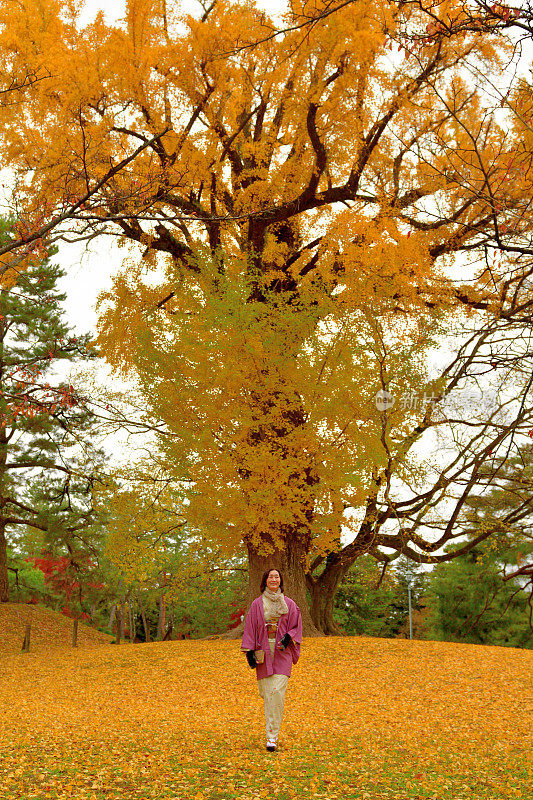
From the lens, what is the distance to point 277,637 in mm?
5730

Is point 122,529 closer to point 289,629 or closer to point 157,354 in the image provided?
point 157,354

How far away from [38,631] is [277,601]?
15.0 metres

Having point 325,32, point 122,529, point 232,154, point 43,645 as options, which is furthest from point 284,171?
point 43,645

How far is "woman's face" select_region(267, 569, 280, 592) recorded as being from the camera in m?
5.70

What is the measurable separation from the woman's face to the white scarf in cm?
5

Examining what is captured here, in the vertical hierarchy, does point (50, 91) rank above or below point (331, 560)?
above

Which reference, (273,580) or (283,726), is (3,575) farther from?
(273,580)

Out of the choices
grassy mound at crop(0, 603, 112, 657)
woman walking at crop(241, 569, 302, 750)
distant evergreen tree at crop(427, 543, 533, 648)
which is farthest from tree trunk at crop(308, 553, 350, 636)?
woman walking at crop(241, 569, 302, 750)

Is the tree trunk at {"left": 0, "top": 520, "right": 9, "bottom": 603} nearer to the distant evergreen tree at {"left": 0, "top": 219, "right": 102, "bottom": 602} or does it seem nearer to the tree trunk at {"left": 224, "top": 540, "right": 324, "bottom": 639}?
the distant evergreen tree at {"left": 0, "top": 219, "right": 102, "bottom": 602}

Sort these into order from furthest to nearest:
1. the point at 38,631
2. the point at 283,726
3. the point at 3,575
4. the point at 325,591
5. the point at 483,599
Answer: the point at 483,599
the point at 3,575
the point at 38,631
the point at 325,591
the point at 283,726

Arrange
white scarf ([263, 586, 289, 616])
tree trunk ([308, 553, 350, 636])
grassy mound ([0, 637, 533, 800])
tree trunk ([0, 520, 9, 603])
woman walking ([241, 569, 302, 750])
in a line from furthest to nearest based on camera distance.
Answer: tree trunk ([0, 520, 9, 603]) < tree trunk ([308, 553, 350, 636]) < white scarf ([263, 586, 289, 616]) < woman walking ([241, 569, 302, 750]) < grassy mound ([0, 637, 533, 800])

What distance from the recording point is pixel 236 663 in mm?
11312

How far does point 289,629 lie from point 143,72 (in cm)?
1016

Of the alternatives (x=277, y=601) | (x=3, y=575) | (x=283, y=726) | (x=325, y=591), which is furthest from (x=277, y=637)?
(x=3, y=575)
